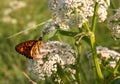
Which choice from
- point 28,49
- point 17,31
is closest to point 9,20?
point 17,31

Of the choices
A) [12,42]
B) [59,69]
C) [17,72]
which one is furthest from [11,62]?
[59,69]

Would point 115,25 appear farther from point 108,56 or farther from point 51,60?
point 51,60

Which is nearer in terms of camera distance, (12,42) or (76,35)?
(76,35)

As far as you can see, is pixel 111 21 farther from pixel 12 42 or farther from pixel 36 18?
pixel 36 18

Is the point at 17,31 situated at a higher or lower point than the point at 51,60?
higher

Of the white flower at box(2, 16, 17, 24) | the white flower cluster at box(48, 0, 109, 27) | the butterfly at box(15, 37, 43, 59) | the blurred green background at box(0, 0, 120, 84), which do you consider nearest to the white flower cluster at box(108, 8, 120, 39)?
the white flower cluster at box(48, 0, 109, 27)
